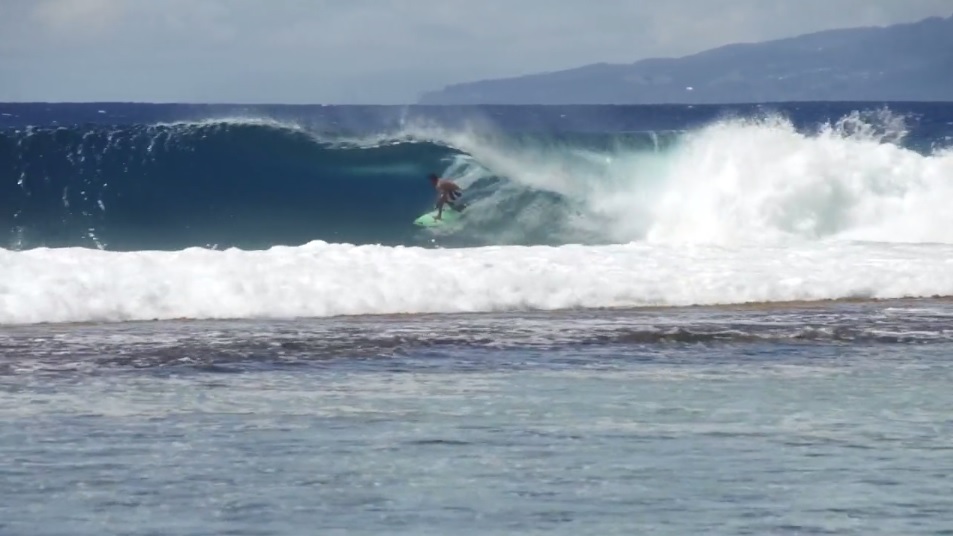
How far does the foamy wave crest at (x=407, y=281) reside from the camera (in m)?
15.5

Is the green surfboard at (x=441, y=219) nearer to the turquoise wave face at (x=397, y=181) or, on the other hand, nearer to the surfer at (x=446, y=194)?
the surfer at (x=446, y=194)

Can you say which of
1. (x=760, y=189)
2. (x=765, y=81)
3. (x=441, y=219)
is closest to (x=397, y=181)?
(x=441, y=219)

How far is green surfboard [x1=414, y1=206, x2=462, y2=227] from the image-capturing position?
25.5 metres

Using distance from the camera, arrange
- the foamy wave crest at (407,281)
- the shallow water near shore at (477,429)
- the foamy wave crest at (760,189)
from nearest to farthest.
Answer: the shallow water near shore at (477,429)
the foamy wave crest at (407,281)
the foamy wave crest at (760,189)

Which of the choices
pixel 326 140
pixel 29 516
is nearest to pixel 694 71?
pixel 326 140

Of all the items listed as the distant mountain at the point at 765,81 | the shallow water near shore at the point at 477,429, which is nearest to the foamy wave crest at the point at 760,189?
the shallow water near shore at the point at 477,429

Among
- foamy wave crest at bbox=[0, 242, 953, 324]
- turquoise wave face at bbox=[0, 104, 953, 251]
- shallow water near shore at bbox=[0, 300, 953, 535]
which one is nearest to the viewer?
shallow water near shore at bbox=[0, 300, 953, 535]

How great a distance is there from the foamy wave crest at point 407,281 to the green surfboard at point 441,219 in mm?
7035

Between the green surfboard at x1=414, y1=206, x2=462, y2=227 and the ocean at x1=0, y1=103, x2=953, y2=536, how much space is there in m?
0.29

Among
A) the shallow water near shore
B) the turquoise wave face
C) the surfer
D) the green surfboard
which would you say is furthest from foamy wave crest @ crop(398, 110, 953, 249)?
the shallow water near shore

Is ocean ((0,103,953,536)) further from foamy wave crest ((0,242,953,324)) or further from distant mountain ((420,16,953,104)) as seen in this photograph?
distant mountain ((420,16,953,104))

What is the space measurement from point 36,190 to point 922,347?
17958 millimetres

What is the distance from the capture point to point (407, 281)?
16391 mm

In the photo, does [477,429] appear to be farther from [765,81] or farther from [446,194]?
[765,81]
